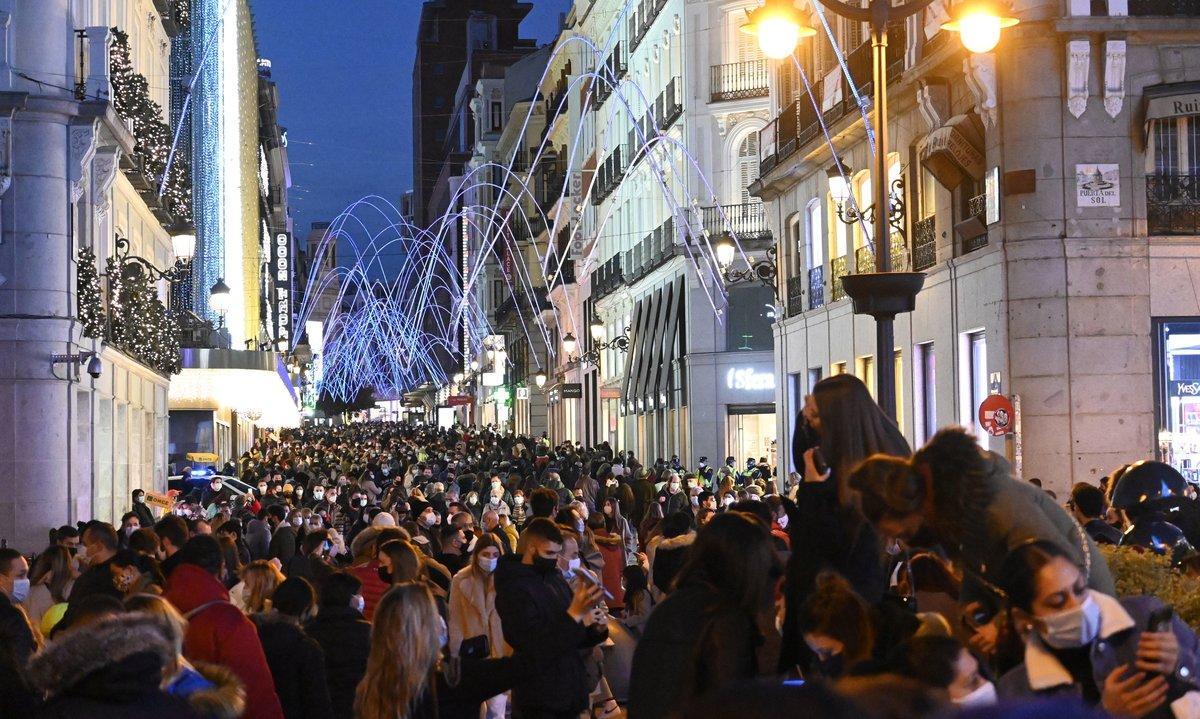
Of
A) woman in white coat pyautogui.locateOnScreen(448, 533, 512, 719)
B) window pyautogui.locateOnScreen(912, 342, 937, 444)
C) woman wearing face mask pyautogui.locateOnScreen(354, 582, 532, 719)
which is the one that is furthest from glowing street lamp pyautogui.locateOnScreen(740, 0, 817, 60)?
window pyautogui.locateOnScreen(912, 342, 937, 444)

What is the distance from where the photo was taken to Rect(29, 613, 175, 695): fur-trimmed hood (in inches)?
184

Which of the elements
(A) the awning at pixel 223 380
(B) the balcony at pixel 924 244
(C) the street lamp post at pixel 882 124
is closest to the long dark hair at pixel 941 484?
(C) the street lamp post at pixel 882 124

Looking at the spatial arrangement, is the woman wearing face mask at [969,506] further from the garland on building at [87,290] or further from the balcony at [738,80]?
the balcony at [738,80]

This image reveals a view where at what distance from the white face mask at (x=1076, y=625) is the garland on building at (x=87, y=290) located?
69.1 feet

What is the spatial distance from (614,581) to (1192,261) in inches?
447

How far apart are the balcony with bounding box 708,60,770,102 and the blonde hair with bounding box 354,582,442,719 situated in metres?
38.0

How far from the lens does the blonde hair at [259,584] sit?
9844mm

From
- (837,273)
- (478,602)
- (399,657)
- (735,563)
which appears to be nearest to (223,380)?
(837,273)

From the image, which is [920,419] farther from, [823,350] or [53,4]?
[53,4]

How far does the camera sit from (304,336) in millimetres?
172750

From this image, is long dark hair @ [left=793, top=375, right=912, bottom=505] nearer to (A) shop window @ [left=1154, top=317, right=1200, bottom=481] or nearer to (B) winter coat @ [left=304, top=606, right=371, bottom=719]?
(B) winter coat @ [left=304, top=606, right=371, bottom=719]

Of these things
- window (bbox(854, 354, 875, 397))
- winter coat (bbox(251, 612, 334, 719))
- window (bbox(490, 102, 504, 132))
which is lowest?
winter coat (bbox(251, 612, 334, 719))

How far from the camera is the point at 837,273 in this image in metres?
31.4

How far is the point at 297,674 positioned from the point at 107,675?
10.2 ft
